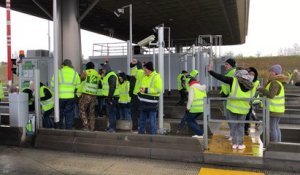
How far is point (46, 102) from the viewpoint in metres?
9.79

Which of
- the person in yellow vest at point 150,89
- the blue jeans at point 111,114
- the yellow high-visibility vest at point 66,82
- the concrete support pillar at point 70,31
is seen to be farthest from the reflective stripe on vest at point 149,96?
the concrete support pillar at point 70,31

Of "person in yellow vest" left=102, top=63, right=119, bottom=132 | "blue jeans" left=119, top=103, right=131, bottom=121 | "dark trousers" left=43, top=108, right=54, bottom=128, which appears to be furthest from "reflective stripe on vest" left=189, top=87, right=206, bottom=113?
"dark trousers" left=43, top=108, right=54, bottom=128

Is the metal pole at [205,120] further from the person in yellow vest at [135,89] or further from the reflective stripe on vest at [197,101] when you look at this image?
the person in yellow vest at [135,89]

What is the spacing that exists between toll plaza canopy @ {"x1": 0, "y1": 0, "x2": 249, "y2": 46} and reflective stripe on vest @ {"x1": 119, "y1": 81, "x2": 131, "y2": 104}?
21.2 feet

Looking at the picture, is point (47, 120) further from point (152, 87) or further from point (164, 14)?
point (164, 14)

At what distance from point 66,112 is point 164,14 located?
16.1 meters

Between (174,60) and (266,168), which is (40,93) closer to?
(266,168)

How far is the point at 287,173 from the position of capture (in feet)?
22.0

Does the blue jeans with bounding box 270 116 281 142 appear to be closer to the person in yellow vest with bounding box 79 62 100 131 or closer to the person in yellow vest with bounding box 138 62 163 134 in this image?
the person in yellow vest with bounding box 138 62 163 134

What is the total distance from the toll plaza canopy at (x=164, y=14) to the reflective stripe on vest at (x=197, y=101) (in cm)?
848

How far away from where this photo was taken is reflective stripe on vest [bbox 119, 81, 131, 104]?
10.7 m

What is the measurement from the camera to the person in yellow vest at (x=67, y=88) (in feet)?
30.8

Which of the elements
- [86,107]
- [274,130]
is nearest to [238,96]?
[274,130]

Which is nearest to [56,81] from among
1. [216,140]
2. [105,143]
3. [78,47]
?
[105,143]
